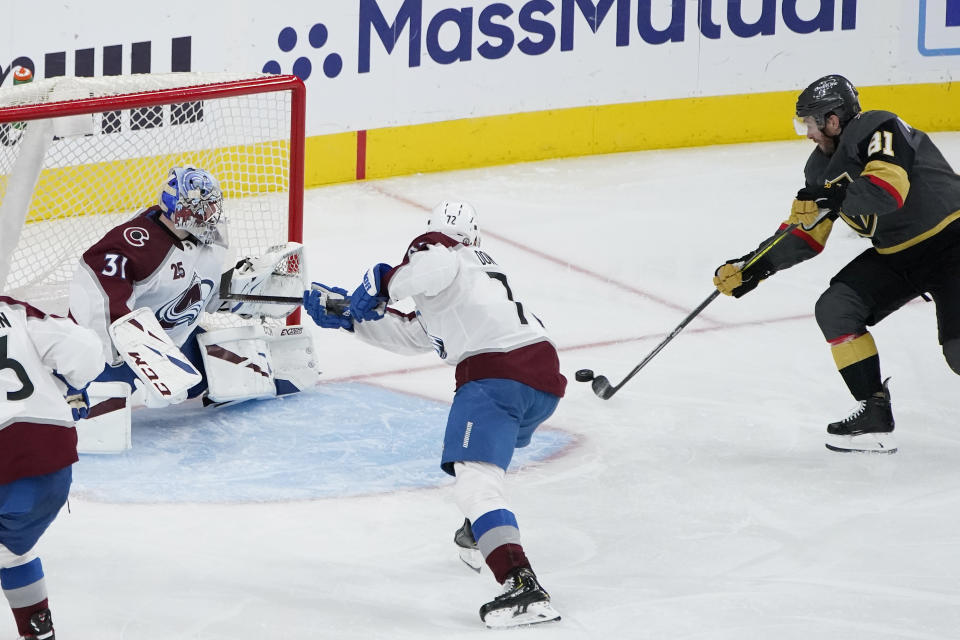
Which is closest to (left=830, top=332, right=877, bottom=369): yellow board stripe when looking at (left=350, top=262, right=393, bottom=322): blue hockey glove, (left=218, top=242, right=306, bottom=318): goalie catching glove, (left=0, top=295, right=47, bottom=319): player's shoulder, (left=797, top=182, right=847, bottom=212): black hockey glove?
(left=797, top=182, right=847, bottom=212): black hockey glove

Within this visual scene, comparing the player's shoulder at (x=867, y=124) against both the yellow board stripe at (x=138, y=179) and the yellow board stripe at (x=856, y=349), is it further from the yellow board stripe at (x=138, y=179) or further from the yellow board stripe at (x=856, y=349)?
the yellow board stripe at (x=138, y=179)

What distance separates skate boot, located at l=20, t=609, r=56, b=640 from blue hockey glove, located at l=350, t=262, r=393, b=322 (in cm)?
101

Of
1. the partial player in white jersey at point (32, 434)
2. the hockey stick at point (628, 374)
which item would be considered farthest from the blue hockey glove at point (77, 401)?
the hockey stick at point (628, 374)

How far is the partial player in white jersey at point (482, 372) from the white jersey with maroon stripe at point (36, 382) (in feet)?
2.52

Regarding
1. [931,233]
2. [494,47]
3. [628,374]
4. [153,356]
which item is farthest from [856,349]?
[494,47]

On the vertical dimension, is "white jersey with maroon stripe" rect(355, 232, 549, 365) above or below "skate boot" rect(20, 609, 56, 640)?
above

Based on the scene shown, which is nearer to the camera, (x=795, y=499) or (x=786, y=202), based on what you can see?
(x=795, y=499)

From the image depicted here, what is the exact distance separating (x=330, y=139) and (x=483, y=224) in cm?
85

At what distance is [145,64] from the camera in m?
5.86

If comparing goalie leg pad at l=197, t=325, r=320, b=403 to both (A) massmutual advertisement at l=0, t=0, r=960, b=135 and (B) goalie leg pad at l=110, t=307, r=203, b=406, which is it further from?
(A) massmutual advertisement at l=0, t=0, r=960, b=135

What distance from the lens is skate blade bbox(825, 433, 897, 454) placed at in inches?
159

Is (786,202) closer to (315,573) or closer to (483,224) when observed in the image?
(483,224)

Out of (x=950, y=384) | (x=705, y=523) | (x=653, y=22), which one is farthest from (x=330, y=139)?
(x=705, y=523)

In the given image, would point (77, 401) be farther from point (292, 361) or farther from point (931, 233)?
point (931, 233)
